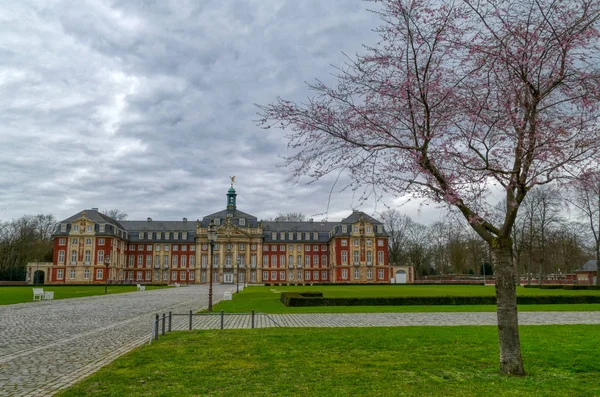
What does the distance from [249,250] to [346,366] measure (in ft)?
269

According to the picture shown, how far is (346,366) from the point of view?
8.67m

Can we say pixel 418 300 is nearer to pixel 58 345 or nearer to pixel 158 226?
pixel 58 345

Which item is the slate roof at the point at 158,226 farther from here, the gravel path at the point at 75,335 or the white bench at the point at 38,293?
the gravel path at the point at 75,335

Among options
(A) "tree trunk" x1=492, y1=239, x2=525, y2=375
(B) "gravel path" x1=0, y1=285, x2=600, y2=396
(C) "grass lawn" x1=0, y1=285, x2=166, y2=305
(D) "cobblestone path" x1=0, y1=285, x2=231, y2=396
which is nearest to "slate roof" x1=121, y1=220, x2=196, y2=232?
(C) "grass lawn" x1=0, y1=285, x2=166, y2=305

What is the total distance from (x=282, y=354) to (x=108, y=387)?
3.73 metres

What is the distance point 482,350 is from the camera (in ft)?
33.9

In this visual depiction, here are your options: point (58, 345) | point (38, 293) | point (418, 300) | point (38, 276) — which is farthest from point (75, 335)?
point (38, 276)

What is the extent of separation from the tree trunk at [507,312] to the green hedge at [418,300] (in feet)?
62.5

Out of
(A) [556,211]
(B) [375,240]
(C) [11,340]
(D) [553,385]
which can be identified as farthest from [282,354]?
(B) [375,240]

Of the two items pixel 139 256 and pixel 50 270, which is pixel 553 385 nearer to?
pixel 50 270

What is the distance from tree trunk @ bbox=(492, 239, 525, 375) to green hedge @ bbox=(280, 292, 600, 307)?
19.0 meters

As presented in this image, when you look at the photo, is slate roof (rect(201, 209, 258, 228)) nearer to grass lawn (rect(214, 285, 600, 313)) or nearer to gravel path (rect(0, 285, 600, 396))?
grass lawn (rect(214, 285, 600, 313))

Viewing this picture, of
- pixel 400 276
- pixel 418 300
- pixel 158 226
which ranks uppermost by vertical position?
pixel 158 226

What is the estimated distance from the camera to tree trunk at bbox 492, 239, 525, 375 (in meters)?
7.52
